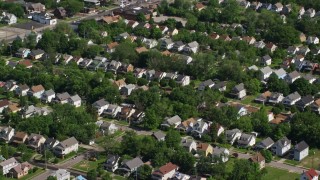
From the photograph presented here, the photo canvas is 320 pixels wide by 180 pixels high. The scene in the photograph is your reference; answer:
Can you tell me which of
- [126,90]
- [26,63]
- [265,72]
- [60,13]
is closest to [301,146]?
[265,72]

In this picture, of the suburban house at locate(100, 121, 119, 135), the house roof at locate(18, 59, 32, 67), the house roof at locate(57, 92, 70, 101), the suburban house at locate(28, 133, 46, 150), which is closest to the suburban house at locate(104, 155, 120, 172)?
the suburban house at locate(100, 121, 119, 135)

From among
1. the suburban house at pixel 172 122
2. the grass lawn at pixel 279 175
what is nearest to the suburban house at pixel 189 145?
the suburban house at pixel 172 122

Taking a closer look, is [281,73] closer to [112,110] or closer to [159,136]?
[112,110]

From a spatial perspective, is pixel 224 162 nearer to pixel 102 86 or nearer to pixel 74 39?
pixel 102 86

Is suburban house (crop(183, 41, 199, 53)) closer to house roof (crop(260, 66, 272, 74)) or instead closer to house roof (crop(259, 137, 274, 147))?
house roof (crop(260, 66, 272, 74))

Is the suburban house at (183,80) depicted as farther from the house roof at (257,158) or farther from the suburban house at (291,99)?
the house roof at (257,158)

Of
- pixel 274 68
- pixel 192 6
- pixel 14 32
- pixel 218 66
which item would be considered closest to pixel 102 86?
pixel 218 66
